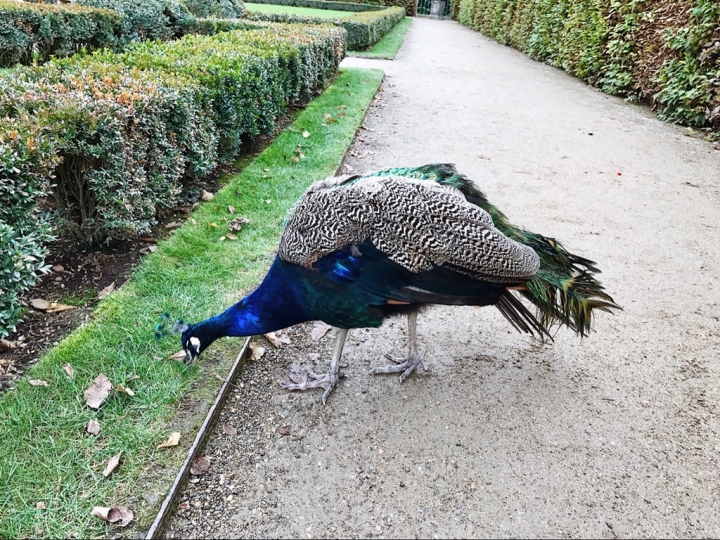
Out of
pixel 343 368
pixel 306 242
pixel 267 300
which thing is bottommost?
pixel 343 368

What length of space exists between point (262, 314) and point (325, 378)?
2.04 feet

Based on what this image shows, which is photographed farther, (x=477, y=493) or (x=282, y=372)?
(x=282, y=372)

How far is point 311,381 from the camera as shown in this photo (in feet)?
9.80

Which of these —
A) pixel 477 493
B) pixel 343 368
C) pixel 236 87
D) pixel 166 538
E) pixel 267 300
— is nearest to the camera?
pixel 166 538

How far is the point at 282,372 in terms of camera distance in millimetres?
3102

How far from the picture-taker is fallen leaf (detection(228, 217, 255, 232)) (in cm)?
450

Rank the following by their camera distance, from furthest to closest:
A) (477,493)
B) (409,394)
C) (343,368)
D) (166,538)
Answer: (343,368), (409,394), (477,493), (166,538)

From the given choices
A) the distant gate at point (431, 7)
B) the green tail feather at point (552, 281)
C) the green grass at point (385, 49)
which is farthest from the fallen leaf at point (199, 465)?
the distant gate at point (431, 7)

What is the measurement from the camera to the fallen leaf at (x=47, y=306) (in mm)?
3225

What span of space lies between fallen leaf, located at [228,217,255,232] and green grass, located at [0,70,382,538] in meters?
0.07

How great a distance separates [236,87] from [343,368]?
3.62 metres

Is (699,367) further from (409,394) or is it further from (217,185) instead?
(217,185)

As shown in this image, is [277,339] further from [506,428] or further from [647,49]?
[647,49]

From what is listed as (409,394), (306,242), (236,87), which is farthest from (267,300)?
(236,87)
